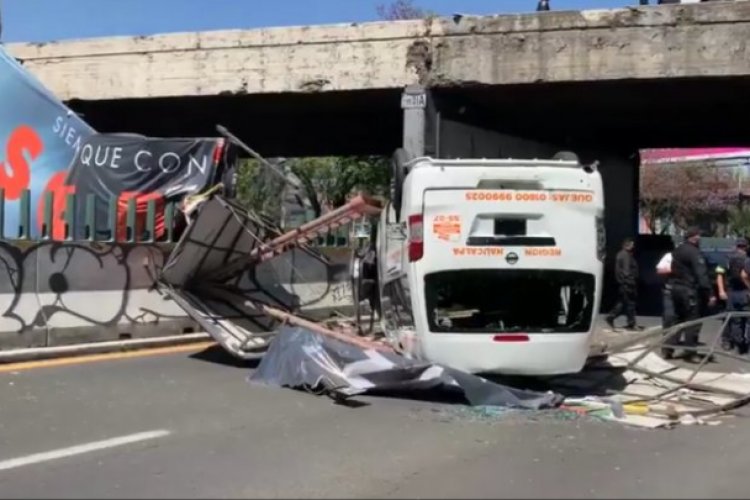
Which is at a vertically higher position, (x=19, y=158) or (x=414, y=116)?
(x=414, y=116)

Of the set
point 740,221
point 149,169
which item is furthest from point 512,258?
point 740,221

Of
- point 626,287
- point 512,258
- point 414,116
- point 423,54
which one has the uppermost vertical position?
point 423,54

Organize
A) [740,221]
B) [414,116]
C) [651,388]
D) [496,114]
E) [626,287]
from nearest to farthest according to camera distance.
Result: 1. [651,388]
2. [414,116]
3. [626,287]
4. [496,114]
5. [740,221]

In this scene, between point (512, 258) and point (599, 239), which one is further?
point (599, 239)

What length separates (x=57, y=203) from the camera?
16.7 m

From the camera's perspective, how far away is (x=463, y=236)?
959cm

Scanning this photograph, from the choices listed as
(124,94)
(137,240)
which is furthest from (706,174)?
(137,240)

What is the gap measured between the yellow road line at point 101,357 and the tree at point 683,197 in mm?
44902

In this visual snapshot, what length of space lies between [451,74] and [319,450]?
1165 centimetres

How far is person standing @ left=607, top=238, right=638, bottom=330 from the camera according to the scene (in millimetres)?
18344

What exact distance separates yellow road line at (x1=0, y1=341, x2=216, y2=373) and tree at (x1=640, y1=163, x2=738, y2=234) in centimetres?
4490

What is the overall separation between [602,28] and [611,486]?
12334mm

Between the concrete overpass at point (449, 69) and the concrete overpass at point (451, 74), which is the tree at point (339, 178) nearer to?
the concrete overpass at point (451, 74)

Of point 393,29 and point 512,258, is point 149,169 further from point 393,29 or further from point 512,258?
point 512,258
